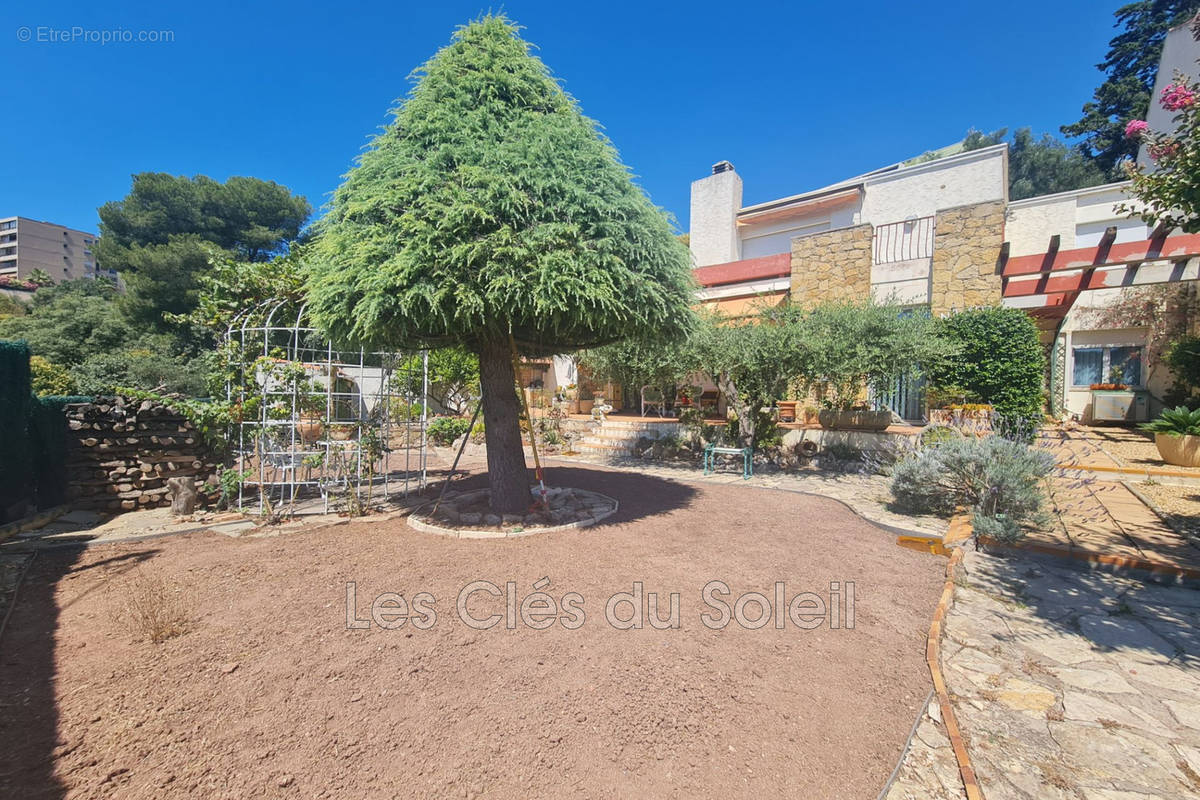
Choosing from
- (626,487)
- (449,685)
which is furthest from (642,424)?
(449,685)

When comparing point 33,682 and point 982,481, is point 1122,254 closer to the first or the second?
point 982,481

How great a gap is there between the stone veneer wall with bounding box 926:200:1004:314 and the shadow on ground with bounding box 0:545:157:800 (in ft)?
54.5

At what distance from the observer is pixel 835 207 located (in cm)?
2089

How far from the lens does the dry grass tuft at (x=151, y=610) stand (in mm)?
3766

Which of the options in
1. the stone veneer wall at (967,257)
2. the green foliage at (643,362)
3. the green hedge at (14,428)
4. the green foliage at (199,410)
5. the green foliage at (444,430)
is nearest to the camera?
the green hedge at (14,428)

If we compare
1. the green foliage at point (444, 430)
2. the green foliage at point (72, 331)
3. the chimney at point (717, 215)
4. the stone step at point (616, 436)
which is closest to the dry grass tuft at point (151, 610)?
the green foliage at point (444, 430)

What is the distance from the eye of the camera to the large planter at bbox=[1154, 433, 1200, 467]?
8984 millimetres

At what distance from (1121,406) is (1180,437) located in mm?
5868

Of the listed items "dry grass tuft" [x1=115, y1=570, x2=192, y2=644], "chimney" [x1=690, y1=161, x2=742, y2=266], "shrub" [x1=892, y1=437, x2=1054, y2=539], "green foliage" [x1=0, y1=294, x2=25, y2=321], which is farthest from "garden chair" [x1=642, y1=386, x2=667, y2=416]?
"green foliage" [x1=0, y1=294, x2=25, y2=321]

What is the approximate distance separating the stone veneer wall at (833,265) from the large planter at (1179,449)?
270 inches

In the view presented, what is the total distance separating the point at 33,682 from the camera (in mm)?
3191

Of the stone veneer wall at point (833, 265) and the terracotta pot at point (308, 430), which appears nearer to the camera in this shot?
the terracotta pot at point (308, 430)

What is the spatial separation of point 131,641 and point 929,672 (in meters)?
5.88

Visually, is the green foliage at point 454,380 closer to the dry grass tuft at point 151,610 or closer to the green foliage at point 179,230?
the dry grass tuft at point 151,610
